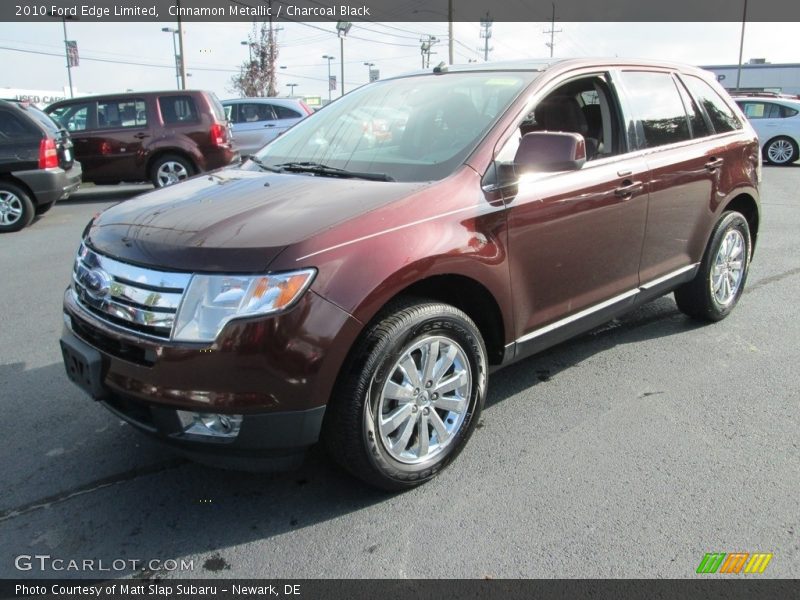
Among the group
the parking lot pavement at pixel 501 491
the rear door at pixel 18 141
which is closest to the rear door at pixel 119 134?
the rear door at pixel 18 141

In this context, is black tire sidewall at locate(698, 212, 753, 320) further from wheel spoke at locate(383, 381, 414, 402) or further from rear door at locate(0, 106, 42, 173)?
rear door at locate(0, 106, 42, 173)

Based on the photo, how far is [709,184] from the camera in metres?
4.37

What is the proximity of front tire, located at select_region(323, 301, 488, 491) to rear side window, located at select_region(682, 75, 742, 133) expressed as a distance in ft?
9.12

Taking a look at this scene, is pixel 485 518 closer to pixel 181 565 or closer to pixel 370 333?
pixel 370 333

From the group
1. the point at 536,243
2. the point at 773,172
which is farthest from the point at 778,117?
the point at 536,243

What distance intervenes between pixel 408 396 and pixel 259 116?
13049 millimetres

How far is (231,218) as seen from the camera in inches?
104

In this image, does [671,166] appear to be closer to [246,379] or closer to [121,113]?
[246,379]

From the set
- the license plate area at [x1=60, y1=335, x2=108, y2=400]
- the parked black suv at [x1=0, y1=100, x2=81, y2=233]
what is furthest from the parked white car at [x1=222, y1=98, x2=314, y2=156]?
the license plate area at [x1=60, y1=335, x2=108, y2=400]

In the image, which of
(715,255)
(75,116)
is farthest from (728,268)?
(75,116)

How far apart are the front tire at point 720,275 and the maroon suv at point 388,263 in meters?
0.42

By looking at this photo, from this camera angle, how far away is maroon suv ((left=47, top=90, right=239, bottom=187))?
11266 millimetres

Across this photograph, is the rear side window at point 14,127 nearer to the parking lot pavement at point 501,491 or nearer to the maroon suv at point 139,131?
the maroon suv at point 139,131

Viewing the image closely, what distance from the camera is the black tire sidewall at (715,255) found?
4527mm
